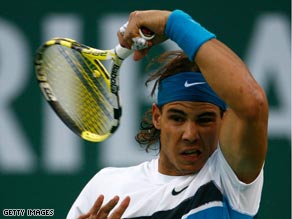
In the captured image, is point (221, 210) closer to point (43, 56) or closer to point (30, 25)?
point (43, 56)

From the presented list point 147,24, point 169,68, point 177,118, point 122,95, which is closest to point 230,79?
point 147,24

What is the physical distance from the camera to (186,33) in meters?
4.36

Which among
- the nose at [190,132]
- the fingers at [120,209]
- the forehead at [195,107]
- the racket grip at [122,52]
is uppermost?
the racket grip at [122,52]

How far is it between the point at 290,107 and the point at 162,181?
2.75 m

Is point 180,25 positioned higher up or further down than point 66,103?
higher up

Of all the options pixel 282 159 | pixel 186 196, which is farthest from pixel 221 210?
pixel 282 159

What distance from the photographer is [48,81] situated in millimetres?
5383

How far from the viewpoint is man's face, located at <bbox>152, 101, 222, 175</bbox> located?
15.3 feet

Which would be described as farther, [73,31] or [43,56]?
[73,31]

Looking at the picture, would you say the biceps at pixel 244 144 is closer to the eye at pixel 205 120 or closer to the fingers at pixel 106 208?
the eye at pixel 205 120

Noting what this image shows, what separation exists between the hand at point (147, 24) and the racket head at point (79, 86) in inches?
17.6

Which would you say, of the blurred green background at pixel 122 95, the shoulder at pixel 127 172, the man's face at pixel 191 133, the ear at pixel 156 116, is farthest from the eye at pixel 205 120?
the blurred green background at pixel 122 95

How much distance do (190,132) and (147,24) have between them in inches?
21.8

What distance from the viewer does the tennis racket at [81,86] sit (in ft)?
16.6
